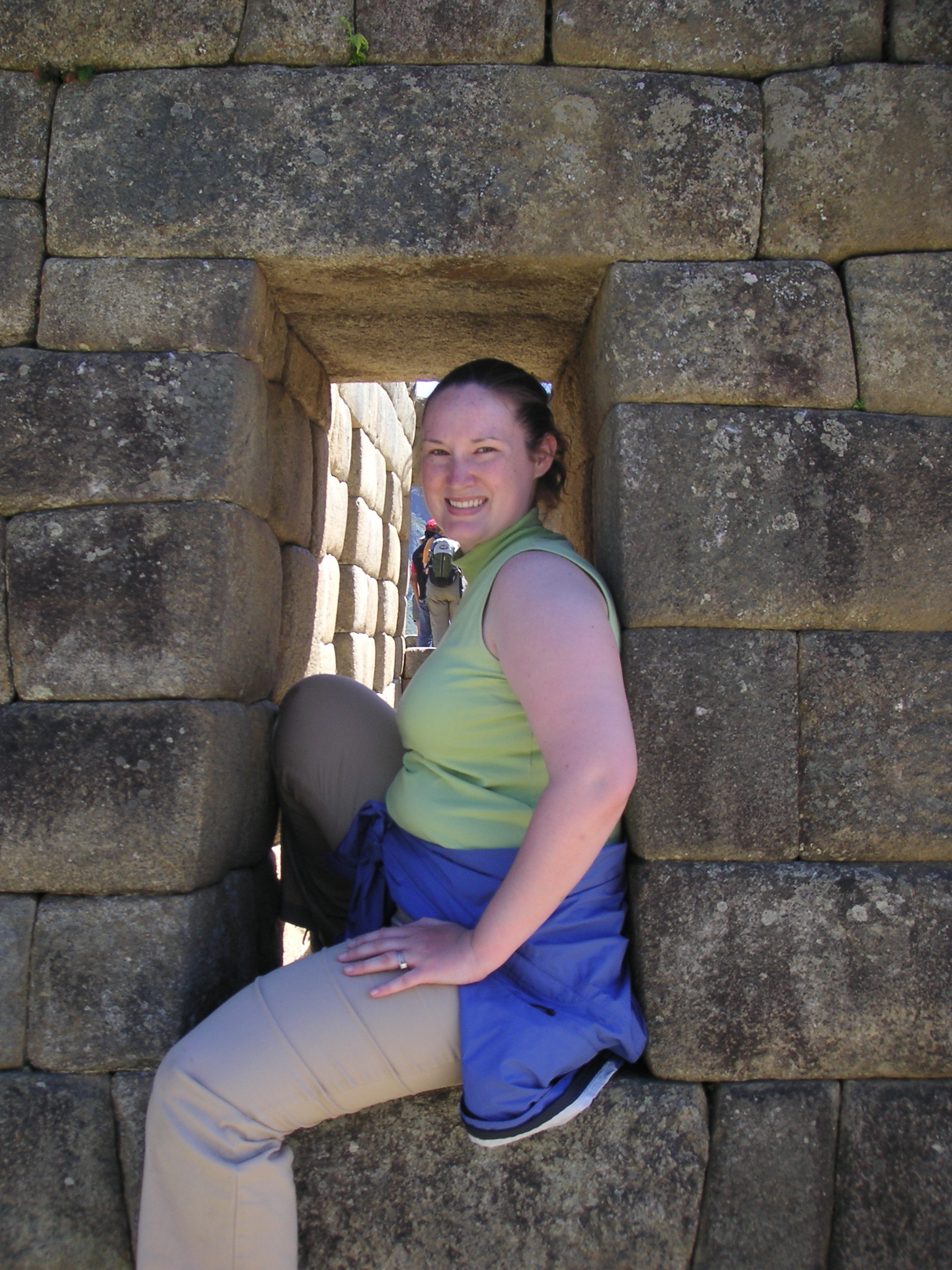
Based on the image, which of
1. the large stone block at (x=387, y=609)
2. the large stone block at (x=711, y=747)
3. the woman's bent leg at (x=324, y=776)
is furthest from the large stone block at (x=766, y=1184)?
the large stone block at (x=387, y=609)

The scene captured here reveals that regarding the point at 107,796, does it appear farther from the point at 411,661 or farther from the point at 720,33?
the point at 411,661

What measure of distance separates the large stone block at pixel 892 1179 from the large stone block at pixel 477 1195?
40 cm

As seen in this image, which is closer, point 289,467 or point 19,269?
point 19,269

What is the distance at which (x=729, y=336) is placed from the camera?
232cm

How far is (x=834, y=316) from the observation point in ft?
7.68

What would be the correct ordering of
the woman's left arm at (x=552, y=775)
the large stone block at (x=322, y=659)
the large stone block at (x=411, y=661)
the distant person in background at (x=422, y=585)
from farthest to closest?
1. the distant person in background at (x=422, y=585)
2. the large stone block at (x=411, y=661)
3. the large stone block at (x=322, y=659)
4. the woman's left arm at (x=552, y=775)

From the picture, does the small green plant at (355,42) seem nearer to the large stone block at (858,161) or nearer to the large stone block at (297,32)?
the large stone block at (297,32)

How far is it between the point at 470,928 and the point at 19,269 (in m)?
1.94

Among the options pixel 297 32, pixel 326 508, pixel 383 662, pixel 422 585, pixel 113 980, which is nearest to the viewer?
pixel 113 980

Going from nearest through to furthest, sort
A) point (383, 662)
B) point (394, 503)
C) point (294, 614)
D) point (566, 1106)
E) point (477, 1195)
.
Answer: point (566, 1106)
point (477, 1195)
point (294, 614)
point (383, 662)
point (394, 503)

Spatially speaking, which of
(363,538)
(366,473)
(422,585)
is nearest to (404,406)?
(366,473)

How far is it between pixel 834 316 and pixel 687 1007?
1.67 m

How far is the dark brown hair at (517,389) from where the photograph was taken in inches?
88.6

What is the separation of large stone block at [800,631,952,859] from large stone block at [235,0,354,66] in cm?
190
